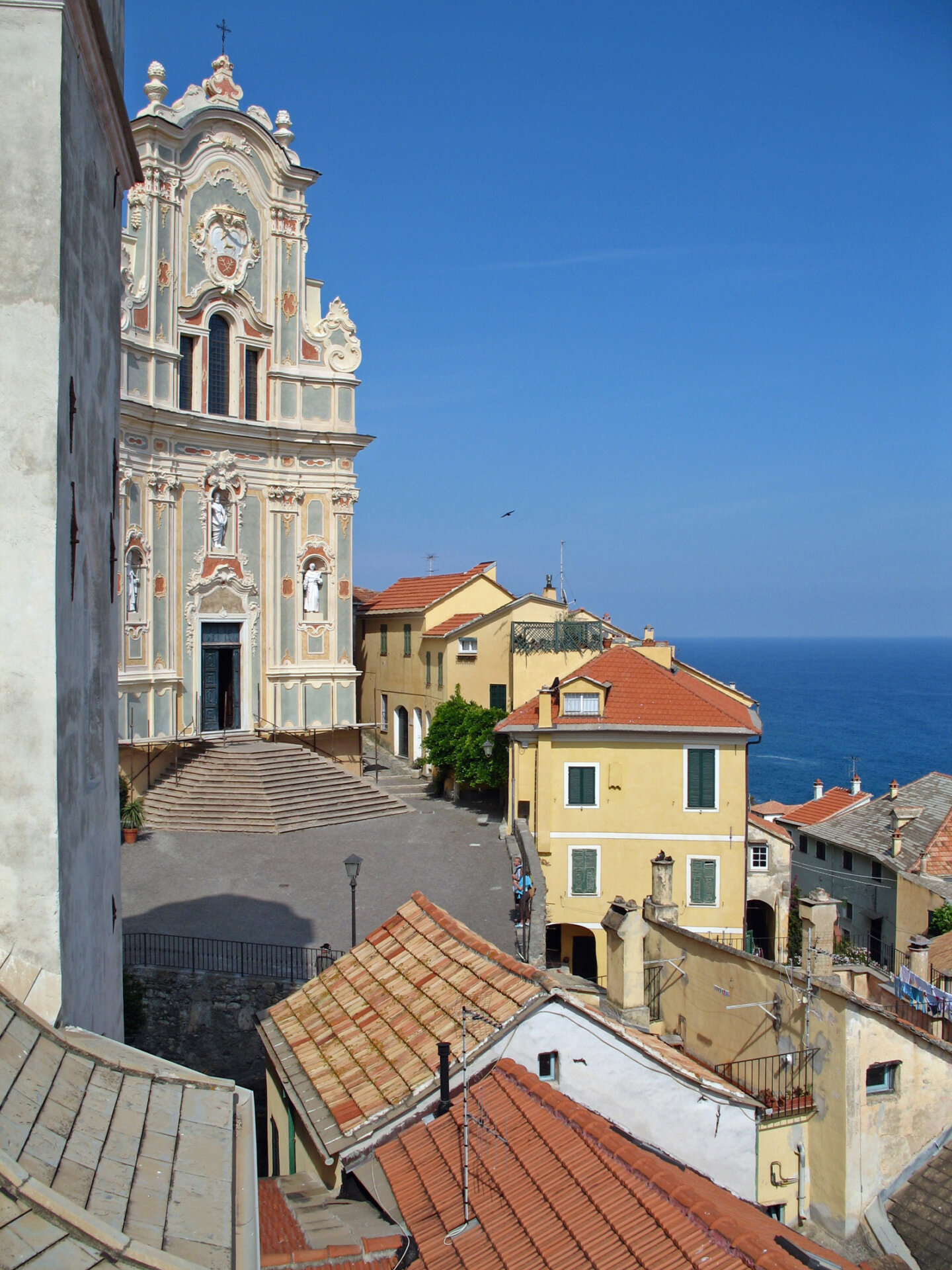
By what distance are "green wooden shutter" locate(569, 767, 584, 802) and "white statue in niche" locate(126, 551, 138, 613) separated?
39.6ft

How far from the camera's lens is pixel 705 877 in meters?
24.6

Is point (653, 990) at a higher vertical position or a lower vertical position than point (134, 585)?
lower

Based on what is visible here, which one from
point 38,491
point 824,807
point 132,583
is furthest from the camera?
point 824,807

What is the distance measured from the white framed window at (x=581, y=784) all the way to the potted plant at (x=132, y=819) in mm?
9921

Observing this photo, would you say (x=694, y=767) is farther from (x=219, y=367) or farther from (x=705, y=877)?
(x=219, y=367)

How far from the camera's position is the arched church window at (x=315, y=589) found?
31.4m

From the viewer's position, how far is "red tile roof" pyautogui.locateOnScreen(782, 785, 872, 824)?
42.7m

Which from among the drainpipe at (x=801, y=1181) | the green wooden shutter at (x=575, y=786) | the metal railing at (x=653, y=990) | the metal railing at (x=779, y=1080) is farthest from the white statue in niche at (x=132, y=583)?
the drainpipe at (x=801, y=1181)

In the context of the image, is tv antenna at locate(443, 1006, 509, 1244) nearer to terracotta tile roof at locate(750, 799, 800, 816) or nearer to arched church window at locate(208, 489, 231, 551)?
arched church window at locate(208, 489, 231, 551)

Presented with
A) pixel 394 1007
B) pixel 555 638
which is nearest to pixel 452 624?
pixel 555 638

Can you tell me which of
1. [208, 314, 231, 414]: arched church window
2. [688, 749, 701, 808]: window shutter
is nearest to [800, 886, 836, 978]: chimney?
[688, 749, 701, 808]: window shutter

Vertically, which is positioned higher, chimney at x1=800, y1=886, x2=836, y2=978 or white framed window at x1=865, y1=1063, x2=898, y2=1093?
chimney at x1=800, y1=886, x2=836, y2=978

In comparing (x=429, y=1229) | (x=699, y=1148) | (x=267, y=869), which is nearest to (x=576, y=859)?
(x=267, y=869)

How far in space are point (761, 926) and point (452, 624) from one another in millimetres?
13406
